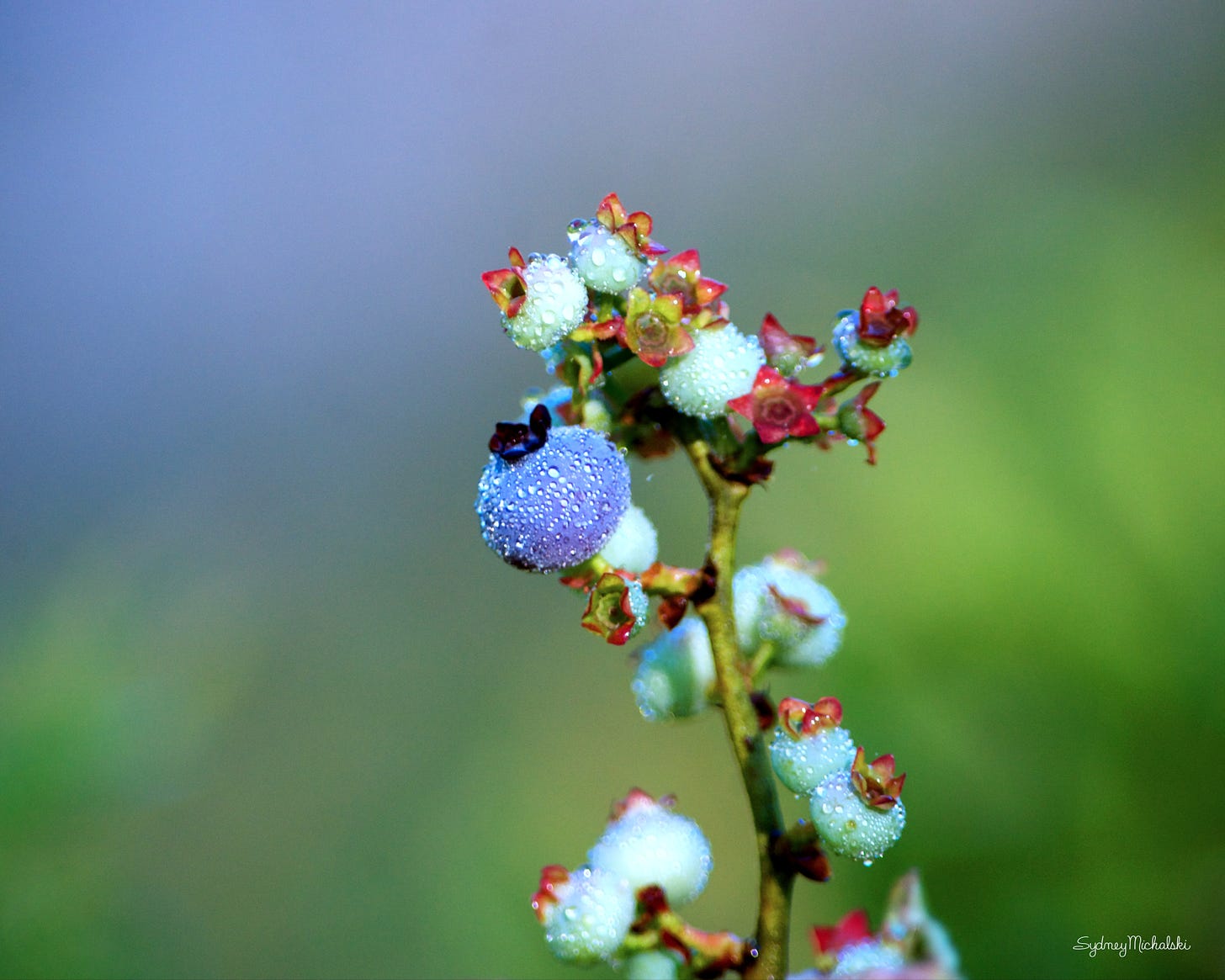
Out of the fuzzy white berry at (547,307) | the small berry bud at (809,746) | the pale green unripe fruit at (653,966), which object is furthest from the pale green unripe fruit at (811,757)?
the fuzzy white berry at (547,307)

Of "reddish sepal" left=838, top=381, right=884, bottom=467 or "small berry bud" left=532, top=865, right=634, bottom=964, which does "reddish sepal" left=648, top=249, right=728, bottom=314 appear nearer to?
"reddish sepal" left=838, top=381, right=884, bottom=467

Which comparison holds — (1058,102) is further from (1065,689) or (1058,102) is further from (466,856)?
(466,856)

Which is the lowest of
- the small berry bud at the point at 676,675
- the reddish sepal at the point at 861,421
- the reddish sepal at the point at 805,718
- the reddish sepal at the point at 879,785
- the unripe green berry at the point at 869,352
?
the reddish sepal at the point at 879,785

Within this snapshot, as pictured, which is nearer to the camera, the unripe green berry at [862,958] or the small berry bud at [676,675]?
the unripe green berry at [862,958]

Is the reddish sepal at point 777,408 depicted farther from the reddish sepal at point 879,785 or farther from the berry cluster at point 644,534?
the reddish sepal at point 879,785

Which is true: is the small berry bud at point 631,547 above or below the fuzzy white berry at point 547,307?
below

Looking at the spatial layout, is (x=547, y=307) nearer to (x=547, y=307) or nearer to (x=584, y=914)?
(x=547, y=307)

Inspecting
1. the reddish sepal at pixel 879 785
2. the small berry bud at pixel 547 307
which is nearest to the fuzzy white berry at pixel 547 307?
the small berry bud at pixel 547 307
